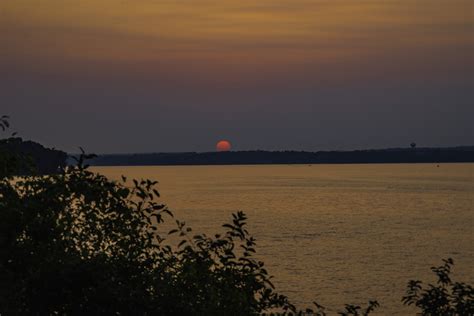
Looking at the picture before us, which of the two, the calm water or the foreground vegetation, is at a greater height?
the foreground vegetation

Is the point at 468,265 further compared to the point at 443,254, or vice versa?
the point at 443,254

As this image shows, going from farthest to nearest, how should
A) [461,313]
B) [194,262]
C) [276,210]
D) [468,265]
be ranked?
[276,210]
[468,265]
[461,313]
[194,262]

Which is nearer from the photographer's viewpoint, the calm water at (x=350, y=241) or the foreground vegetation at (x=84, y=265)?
the foreground vegetation at (x=84, y=265)

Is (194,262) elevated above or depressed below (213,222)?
above

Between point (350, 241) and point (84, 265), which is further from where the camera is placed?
point (350, 241)

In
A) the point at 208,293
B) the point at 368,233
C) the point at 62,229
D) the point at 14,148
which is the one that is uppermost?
the point at 14,148

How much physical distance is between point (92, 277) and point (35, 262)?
95cm

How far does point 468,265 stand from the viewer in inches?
3169

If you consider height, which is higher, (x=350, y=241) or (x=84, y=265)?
(x=84, y=265)

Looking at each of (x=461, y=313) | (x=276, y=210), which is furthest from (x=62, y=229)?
(x=276, y=210)

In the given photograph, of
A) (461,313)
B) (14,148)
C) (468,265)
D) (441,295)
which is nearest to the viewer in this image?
(14,148)

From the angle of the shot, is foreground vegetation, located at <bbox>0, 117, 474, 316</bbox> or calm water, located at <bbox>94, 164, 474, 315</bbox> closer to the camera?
foreground vegetation, located at <bbox>0, 117, 474, 316</bbox>

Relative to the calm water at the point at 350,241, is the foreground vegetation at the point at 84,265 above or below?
above

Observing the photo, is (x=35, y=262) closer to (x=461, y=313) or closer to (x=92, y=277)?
(x=92, y=277)
